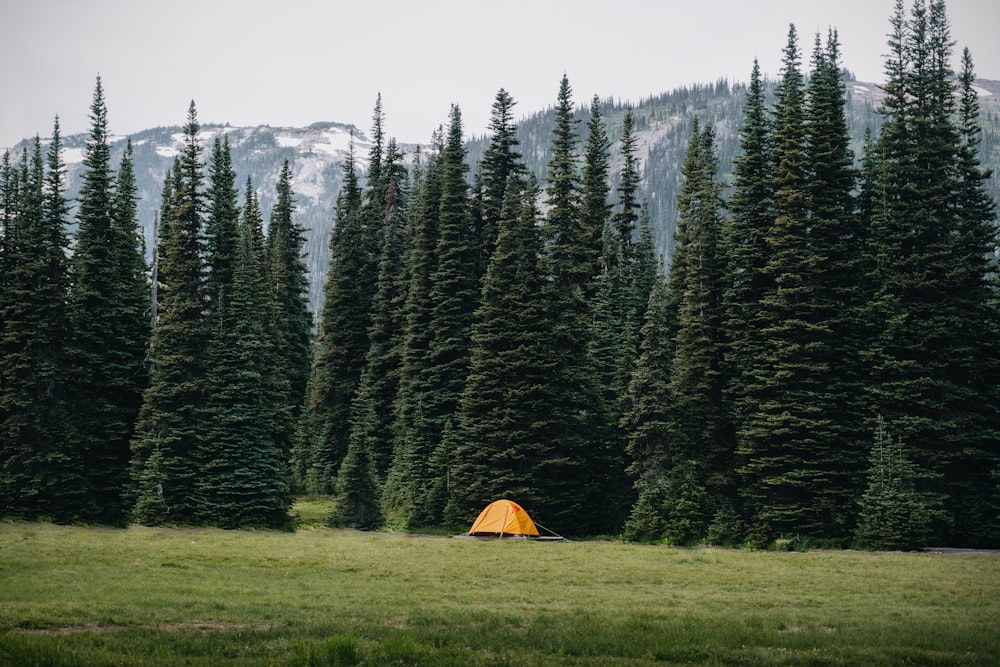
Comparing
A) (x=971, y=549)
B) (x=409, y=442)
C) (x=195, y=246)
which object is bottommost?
(x=971, y=549)

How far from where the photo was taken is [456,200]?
5716 centimetres

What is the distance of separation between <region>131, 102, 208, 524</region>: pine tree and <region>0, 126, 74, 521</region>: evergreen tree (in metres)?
3.60

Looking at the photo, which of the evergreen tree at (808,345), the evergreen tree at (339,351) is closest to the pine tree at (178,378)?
the evergreen tree at (339,351)

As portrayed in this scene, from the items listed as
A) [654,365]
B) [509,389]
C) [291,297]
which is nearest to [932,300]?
[654,365]

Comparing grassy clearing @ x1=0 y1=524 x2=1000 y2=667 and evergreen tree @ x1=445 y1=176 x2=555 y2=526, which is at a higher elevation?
evergreen tree @ x1=445 y1=176 x2=555 y2=526

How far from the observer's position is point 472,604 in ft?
67.3

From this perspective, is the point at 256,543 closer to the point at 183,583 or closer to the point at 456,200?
the point at 183,583

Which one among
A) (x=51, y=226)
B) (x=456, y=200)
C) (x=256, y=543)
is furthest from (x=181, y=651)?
(x=456, y=200)

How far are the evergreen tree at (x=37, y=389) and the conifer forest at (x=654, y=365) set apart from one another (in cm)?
15

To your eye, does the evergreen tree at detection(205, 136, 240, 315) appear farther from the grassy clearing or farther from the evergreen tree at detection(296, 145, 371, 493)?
the evergreen tree at detection(296, 145, 371, 493)

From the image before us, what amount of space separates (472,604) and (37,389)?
103 feet

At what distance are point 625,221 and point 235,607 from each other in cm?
5373

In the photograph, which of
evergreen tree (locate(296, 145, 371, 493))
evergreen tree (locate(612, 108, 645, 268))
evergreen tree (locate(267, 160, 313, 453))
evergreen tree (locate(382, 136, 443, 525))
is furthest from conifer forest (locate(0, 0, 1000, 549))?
evergreen tree (locate(267, 160, 313, 453))

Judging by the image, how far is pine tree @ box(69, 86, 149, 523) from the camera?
1698 inches
